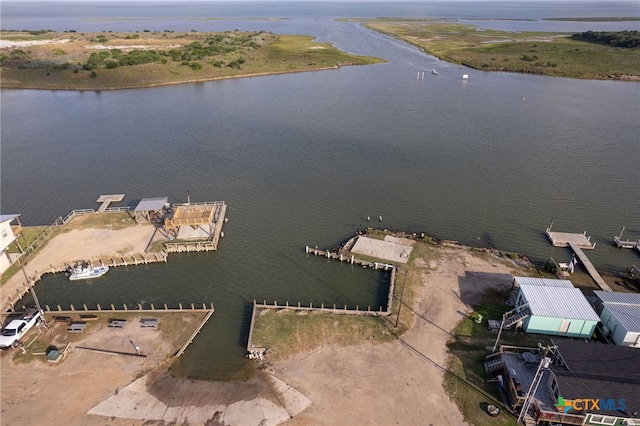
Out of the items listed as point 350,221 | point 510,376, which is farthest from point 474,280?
point 350,221

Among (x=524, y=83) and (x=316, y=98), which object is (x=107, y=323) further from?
(x=524, y=83)

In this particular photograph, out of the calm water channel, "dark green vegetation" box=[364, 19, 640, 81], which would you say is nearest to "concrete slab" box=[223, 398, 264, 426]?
the calm water channel

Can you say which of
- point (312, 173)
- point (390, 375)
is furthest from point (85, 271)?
point (312, 173)

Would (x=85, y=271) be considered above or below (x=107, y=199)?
below

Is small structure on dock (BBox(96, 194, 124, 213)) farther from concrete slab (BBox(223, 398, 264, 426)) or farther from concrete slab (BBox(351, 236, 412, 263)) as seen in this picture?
concrete slab (BBox(223, 398, 264, 426))

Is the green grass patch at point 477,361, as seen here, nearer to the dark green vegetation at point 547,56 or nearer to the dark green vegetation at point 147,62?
Result: the dark green vegetation at point 147,62

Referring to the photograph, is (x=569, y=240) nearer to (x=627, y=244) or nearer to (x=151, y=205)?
(x=627, y=244)
